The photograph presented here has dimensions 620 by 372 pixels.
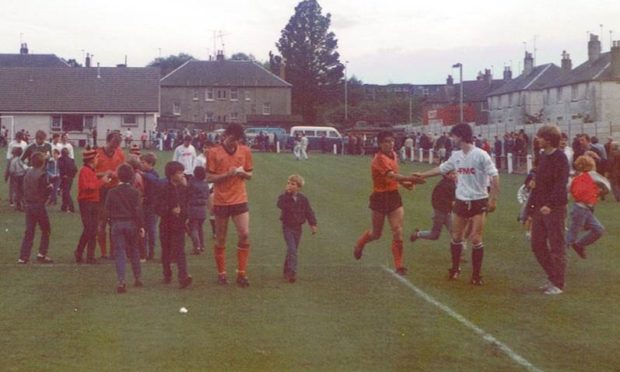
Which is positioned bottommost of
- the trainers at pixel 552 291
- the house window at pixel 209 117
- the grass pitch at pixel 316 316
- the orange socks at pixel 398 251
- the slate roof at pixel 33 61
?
the grass pitch at pixel 316 316

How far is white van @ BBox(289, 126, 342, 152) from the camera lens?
75.2 meters

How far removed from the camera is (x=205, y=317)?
39.3ft

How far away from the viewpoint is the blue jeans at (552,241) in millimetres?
13664

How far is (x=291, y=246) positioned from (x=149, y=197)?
3.09 metres

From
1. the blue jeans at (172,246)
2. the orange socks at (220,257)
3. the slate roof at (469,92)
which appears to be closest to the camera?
the blue jeans at (172,246)

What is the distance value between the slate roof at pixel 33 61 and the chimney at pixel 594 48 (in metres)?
56.1

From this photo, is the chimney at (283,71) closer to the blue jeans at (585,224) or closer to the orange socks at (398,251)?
the blue jeans at (585,224)

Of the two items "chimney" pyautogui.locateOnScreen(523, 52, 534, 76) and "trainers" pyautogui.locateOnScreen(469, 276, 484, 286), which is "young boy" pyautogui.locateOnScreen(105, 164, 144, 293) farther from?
"chimney" pyautogui.locateOnScreen(523, 52, 534, 76)

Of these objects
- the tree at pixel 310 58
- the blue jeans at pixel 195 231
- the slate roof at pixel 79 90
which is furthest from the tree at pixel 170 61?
the blue jeans at pixel 195 231

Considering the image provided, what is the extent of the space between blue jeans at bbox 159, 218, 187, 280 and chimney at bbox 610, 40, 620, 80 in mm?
64790

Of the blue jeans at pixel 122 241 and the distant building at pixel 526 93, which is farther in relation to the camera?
the distant building at pixel 526 93

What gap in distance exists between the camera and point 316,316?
39.5 feet

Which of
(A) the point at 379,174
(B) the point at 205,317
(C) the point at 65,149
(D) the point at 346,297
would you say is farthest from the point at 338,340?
(C) the point at 65,149

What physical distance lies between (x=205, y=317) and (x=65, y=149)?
16877 millimetres
